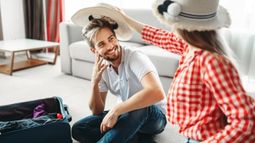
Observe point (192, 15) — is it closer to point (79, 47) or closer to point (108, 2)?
point (79, 47)

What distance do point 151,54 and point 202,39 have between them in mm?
1636

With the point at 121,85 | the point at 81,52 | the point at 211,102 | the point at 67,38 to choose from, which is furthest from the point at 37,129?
the point at 67,38

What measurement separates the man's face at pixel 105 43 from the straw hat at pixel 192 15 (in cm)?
60

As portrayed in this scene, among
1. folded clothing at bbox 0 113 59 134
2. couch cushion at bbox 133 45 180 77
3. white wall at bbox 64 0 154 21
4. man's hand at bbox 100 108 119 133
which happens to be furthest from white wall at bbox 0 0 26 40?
man's hand at bbox 100 108 119 133

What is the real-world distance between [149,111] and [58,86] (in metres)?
1.53

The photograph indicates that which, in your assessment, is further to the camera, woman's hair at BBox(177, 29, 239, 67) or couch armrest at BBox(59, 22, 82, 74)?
couch armrest at BBox(59, 22, 82, 74)

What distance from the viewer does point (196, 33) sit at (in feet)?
2.56

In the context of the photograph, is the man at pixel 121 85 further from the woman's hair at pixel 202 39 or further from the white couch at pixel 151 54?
the woman's hair at pixel 202 39

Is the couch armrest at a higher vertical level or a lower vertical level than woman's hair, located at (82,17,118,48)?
lower

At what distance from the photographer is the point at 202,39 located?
0.78 metres

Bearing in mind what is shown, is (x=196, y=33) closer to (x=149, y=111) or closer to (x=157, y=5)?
(x=157, y=5)

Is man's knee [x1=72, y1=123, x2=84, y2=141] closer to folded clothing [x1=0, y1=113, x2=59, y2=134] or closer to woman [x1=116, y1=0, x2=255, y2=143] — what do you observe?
folded clothing [x1=0, y1=113, x2=59, y2=134]

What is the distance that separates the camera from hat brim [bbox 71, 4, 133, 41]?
4.19ft

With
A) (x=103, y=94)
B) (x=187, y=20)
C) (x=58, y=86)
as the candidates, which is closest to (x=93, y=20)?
(x=103, y=94)
